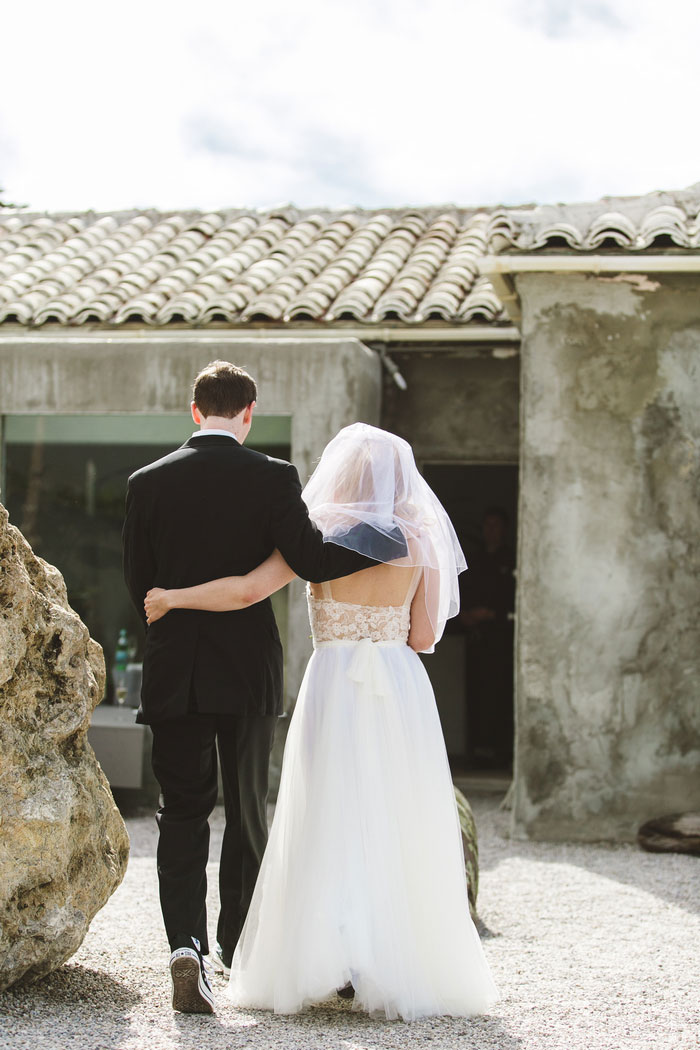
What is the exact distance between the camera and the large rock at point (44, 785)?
3809 mm

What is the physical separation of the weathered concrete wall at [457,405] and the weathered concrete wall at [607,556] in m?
1.53

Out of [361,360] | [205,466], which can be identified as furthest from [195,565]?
[361,360]

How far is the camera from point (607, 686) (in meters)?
7.40

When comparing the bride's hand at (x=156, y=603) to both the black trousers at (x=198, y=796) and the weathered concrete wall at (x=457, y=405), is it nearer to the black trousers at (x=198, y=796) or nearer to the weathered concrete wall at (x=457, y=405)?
the black trousers at (x=198, y=796)

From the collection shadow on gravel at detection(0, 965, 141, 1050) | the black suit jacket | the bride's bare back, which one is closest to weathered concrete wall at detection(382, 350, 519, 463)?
the bride's bare back

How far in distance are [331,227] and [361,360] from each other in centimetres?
422

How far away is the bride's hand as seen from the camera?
13.0 feet

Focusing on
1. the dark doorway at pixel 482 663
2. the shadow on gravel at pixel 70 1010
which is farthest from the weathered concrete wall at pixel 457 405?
the shadow on gravel at pixel 70 1010

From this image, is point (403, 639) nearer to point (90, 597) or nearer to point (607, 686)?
point (607, 686)

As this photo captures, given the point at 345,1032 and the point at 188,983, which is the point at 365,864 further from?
the point at 188,983

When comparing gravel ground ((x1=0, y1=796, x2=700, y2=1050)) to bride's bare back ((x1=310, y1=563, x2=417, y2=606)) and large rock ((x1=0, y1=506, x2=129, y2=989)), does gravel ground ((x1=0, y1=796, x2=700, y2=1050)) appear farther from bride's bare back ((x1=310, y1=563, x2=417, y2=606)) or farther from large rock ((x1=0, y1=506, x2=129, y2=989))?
bride's bare back ((x1=310, y1=563, x2=417, y2=606))

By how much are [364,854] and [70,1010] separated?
104 cm

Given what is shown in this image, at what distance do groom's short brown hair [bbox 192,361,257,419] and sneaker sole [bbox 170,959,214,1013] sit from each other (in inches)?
68.5

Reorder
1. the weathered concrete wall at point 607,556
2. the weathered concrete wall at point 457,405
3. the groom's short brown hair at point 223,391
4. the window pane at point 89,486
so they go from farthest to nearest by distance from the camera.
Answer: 1. the weathered concrete wall at point 457,405
2. the window pane at point 89,486
3. the weathered concrete wall at point 607,556
4. the groom's short brown hair at point 223,391
